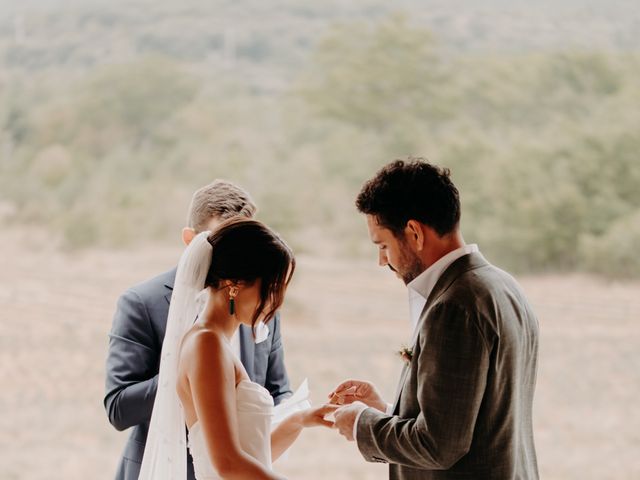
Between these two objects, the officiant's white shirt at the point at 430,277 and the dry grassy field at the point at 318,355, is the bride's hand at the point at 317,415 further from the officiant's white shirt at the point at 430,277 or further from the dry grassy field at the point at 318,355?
the dry grassy field at the point at 318,355

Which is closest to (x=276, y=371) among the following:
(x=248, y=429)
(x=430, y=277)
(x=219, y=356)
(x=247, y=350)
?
(x=247, y=350)

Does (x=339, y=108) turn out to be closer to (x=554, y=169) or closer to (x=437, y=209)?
(x=554, y=169)

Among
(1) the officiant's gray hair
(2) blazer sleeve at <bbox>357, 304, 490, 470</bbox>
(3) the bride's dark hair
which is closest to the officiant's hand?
(3) the bride's dark hair

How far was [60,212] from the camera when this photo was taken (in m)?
7.40

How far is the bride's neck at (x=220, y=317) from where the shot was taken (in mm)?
1914

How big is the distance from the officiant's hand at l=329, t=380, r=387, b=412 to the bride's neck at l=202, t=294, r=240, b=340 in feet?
1.02

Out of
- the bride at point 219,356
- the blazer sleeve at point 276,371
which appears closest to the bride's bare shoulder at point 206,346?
the bride at point 219,356

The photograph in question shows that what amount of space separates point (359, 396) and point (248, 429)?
29 centimetres

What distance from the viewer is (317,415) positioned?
206cm

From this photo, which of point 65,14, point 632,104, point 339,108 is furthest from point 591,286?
point 65,14

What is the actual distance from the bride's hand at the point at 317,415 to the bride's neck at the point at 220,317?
0.28 meters

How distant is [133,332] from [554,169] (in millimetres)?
5740

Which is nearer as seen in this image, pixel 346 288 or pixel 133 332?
pixel 133 332

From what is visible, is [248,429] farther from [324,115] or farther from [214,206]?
[324,115]
